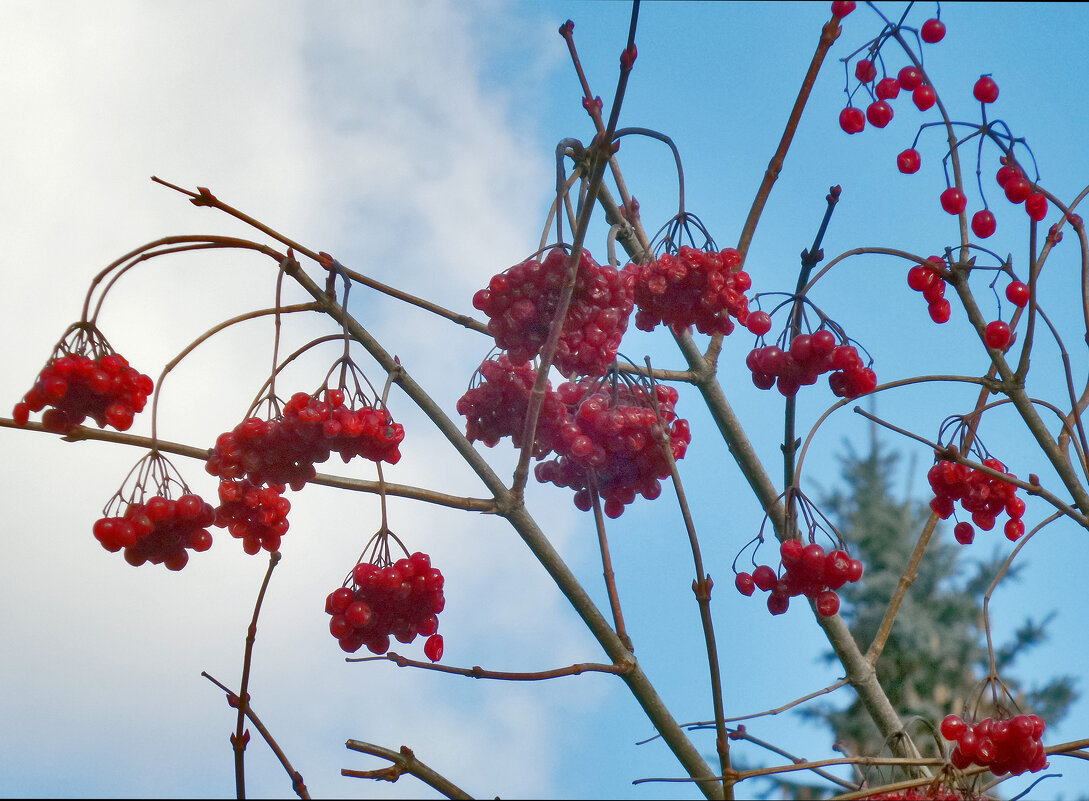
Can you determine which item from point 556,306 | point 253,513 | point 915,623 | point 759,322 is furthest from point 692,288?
point 915,623

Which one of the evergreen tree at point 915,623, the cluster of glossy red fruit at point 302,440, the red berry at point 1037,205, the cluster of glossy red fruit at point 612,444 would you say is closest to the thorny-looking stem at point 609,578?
the cluster of glossy red fruit at point 612,444

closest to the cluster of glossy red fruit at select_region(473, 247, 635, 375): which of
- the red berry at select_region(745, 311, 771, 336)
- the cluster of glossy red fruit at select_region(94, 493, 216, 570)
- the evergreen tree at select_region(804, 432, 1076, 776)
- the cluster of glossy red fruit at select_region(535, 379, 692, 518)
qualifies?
the cluster of glossy red fruit at select_region(535, 379, 692, 518)

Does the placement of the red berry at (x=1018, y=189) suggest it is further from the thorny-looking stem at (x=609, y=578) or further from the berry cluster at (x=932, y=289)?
the thorny-looking stem at (x=609, y=578)

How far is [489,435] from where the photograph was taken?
66.0 inches

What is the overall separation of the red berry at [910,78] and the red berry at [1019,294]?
0.43m

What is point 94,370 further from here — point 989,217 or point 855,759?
point 989,217

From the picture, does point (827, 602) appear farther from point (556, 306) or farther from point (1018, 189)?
point (1018, 189)

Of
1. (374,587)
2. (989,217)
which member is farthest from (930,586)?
(374,587)

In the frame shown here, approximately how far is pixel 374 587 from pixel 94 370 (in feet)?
1.73

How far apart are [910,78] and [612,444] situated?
3.09ft

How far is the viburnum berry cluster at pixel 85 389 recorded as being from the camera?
1422mm

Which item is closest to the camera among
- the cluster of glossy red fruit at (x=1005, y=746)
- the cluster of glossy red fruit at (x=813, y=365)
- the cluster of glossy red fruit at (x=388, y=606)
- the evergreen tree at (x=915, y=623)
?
the cluster of glossy red fruit at (x=1005, y=746)

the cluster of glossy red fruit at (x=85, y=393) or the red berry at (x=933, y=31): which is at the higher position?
the red berry at (x=933, y=31)

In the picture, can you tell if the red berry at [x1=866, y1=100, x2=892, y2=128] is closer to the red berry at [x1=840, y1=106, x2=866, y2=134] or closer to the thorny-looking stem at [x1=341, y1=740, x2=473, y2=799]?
the red berry at [x1=840, y1=106, x2=866, y2=134]
